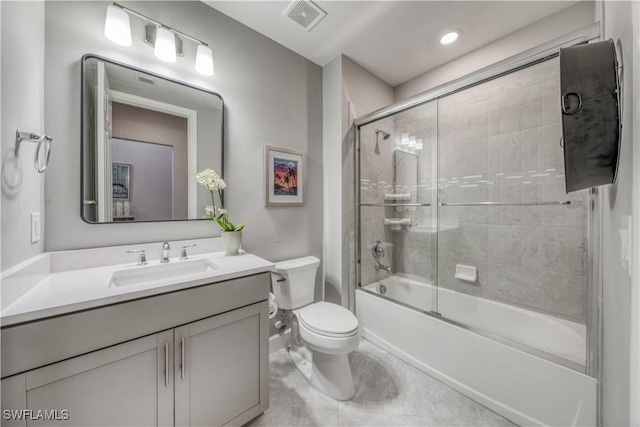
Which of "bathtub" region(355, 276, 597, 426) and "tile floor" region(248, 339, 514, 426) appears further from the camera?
"tile floor" region(248, 339, 514, 426)

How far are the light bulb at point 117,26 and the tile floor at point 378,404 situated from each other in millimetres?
2170

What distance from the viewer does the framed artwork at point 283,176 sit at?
1893 mm

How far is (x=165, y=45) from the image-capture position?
139cm

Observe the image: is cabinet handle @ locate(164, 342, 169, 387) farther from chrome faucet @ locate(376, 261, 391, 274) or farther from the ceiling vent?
the ceiling vent

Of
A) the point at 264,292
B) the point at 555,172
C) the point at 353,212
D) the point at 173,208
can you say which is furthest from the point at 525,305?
the point at 173,208

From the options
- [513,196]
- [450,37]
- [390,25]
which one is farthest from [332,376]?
[450,37]

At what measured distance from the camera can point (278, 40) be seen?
6.37 feet

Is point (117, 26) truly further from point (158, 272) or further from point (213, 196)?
point (158, 272)

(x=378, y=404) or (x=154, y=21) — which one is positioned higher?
(x=154, y=21)

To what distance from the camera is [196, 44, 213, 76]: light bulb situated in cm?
152

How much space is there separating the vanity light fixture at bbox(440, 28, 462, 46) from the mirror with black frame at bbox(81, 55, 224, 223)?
1838 mm

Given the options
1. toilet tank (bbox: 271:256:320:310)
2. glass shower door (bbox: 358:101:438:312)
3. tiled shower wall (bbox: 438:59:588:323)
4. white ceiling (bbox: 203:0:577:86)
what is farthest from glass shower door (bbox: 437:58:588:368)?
toilet tank (bbox: 271:256:320:310)

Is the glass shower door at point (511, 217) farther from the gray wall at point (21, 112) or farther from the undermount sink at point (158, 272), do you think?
the gray wall at point (21, 112)

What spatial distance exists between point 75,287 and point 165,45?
4.49 ft
